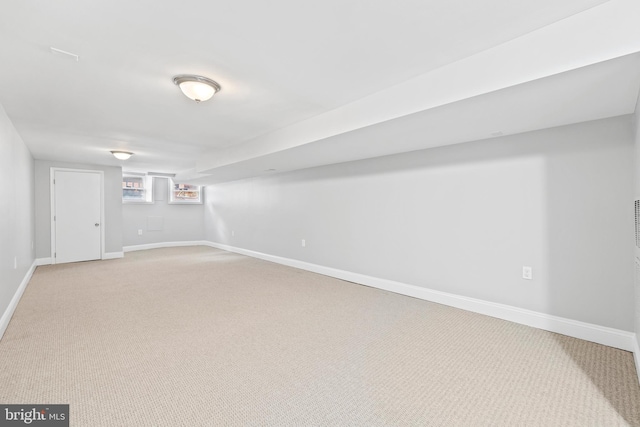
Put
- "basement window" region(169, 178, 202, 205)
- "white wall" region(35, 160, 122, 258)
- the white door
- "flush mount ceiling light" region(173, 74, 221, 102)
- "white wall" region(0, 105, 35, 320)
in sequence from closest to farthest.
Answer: "flush mount ceiling light" region(173, 74, 221, 102) < "white wall" region(0, 105, 35, 320) < "white wall" region(35, 160, 122, 258) < the white door < "basement window" region(169, 178, 202, 205)

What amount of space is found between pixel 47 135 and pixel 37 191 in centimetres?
275

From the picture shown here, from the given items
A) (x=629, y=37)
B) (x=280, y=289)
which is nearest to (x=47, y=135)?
(x=280, y=289)

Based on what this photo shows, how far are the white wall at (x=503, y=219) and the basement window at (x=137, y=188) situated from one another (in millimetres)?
5923

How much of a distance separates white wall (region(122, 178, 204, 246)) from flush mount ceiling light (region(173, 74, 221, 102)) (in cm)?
718

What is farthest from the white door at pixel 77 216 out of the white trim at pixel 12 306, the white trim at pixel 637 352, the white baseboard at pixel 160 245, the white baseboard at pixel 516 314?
the white trim at pixel 637 352

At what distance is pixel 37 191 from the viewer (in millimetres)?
6188

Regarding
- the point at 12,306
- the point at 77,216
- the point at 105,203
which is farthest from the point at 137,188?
the point at 12,306

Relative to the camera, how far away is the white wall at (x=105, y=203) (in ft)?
20.4

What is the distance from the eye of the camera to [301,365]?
2.26 meters

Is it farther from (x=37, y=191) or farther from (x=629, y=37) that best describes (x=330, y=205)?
(x=37, y=191)

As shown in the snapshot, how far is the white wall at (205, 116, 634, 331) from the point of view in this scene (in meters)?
2.65

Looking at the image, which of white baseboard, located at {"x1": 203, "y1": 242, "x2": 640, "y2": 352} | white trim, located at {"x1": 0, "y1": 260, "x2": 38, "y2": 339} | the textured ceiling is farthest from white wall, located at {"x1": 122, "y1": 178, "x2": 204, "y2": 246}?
white baseboard, located at {"x1": 203, "y1": 242, "x2": 640, "y2": 352}

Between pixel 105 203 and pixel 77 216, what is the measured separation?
0.61m

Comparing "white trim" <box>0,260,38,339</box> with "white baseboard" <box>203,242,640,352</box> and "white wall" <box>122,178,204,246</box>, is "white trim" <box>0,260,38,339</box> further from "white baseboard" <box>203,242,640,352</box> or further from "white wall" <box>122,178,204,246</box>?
"white baseboard" <box>203,242,640,352</box>
